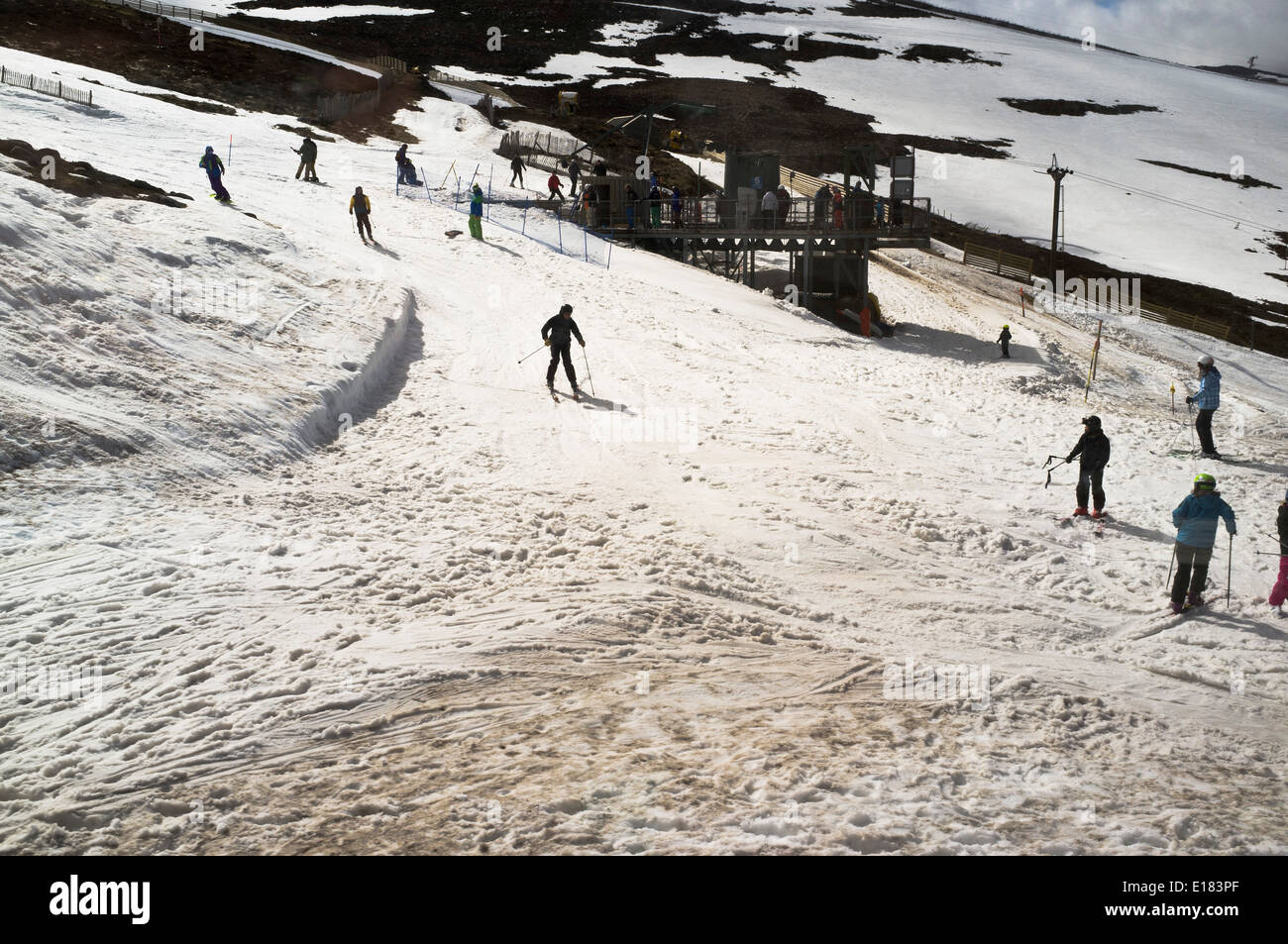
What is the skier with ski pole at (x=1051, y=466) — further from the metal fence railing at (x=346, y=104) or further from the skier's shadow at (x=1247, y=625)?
the metal fence railing at (x=346, y=104)

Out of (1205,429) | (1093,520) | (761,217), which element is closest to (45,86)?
(761,217)

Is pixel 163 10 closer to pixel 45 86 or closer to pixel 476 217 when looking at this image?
pixel 45 86

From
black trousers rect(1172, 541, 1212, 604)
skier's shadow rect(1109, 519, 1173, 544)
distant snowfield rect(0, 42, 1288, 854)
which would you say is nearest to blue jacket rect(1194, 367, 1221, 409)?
distant snowfield rect(0, 42, 1288, 854)

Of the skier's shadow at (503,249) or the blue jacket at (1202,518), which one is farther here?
the skier's shadow at (503,249)

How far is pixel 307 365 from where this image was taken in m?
11.7

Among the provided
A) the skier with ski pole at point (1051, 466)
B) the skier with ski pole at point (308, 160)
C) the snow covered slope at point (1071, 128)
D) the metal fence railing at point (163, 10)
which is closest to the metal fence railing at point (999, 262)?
the snow covered slope at point (1071, 128)

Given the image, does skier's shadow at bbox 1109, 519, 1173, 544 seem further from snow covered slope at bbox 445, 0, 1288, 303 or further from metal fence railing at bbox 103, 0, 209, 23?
metal fence railing at bbox 103, 0, 209, 23

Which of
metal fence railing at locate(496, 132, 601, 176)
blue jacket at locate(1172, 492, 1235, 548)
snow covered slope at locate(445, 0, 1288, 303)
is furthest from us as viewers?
snow covered slope at locate(445, 0, 1288, 303)

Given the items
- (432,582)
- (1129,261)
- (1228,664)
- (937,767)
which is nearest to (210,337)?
(432,582)

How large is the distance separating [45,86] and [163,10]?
98.9 feet

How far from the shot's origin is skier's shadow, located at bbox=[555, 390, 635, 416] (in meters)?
12.8

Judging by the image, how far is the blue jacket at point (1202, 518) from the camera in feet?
27.5

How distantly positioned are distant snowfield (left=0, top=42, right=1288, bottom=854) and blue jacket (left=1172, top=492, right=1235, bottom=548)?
747 mm
